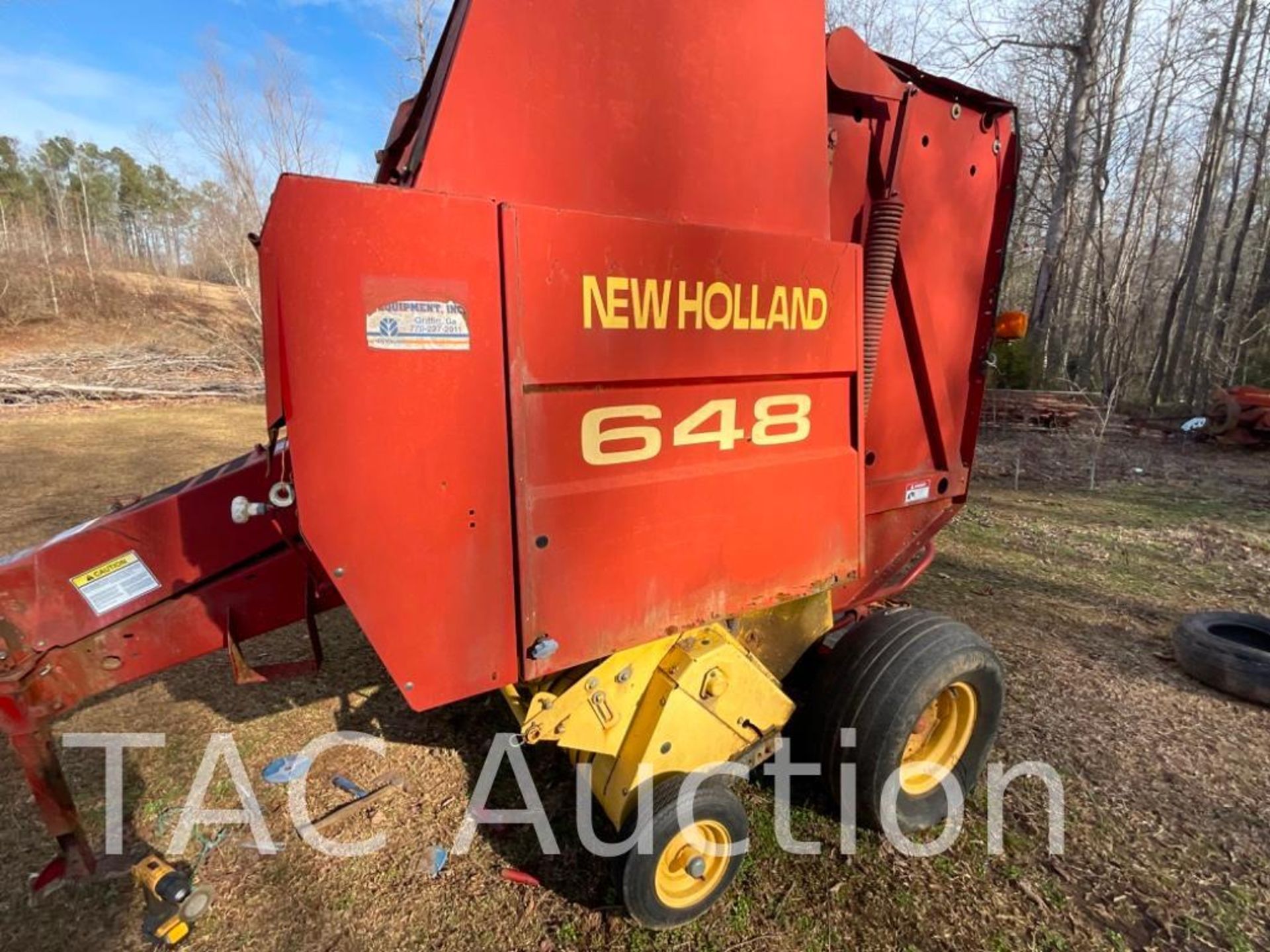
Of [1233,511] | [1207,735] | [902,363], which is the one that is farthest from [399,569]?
[1233,511]

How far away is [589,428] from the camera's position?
174 centimetres

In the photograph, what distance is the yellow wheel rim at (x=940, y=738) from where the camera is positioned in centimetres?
269

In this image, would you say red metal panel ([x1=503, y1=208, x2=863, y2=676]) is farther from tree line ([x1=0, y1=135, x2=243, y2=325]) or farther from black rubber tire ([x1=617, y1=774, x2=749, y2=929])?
tree line ([x1=0, y1=135, x2=243, y2=325])

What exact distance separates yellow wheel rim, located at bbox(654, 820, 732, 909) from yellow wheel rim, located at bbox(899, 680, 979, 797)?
2.98ft

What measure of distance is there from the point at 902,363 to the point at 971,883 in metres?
1.98

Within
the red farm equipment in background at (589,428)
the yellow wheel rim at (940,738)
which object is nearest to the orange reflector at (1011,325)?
the red farm equipment in background at (589,428)

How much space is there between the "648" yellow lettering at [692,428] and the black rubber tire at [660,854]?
113cm

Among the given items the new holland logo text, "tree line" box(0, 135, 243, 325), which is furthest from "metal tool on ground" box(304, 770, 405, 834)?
"tree line" box(0, 135, 243, 325)

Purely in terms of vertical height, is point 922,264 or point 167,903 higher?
point 922,264

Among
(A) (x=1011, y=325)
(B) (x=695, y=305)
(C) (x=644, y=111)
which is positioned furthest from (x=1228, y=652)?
(C) (x=644, y=111)

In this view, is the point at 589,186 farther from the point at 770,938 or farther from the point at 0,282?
the point at 0,282

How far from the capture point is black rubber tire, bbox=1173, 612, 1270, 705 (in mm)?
3486

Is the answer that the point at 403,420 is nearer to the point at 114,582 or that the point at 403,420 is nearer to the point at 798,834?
the point at 114,582

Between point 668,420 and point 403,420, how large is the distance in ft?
2.34
